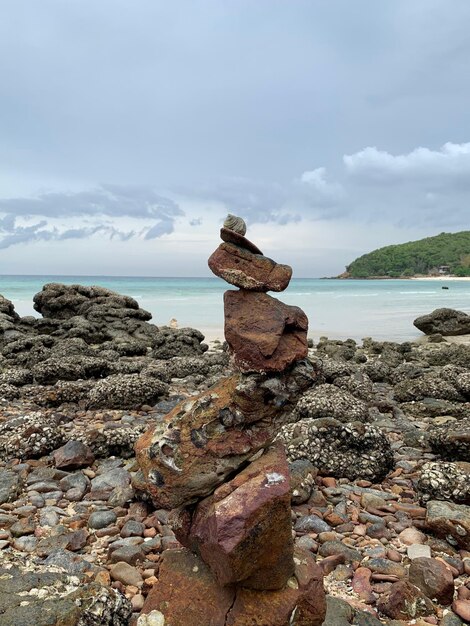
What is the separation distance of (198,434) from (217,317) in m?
35.0

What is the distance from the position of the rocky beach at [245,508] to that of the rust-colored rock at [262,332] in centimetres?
1

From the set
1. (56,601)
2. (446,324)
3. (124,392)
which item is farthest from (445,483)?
(446,324)

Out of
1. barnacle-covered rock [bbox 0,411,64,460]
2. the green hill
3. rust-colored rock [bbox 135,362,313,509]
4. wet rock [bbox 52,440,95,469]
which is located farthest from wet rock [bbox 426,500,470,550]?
the green hill

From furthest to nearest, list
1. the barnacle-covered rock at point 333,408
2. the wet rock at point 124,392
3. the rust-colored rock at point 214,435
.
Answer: the wet rock at point 124,392 → the barnacle-covered rock at point 333,408 → the rust-colored rock at point 214,435

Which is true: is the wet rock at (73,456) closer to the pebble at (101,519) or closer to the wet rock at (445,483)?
the pebble at (101,519)

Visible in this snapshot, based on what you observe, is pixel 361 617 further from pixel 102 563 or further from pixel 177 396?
pixel 177 396

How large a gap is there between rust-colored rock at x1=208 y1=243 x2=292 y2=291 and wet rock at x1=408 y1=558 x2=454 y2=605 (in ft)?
8.85

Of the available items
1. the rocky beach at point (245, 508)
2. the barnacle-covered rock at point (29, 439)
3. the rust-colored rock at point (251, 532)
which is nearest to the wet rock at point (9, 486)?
the rocky beach at point (245, 508)

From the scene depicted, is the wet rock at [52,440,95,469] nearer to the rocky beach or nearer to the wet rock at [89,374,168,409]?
the rocky beach

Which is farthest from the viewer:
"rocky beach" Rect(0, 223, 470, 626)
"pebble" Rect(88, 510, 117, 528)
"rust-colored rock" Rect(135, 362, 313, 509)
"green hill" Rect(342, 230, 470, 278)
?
"green hill" Rect(342, 230, 470, 278)

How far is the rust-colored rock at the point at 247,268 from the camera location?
4.00 metres

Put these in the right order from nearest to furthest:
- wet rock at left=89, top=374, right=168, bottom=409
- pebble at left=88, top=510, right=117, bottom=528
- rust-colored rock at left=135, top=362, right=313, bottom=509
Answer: rust-colored rock at left=135, top=362, right=313, bottom=509 < pebble at left=88, top=510, right=117, bottom=528 < wet rock at left=89, top=374, right=168, bottom=409

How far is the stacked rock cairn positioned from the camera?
135 inches

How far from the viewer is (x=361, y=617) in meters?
3.86
